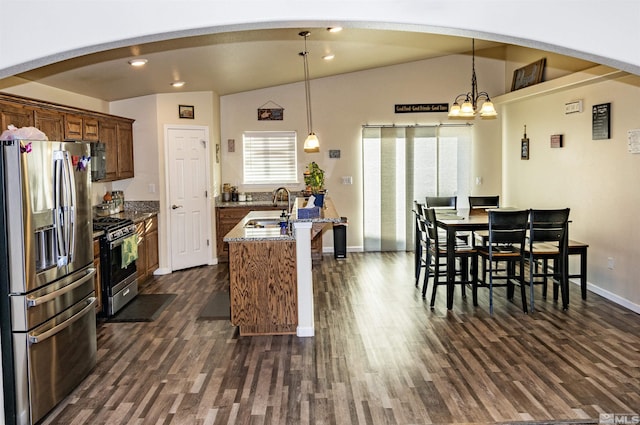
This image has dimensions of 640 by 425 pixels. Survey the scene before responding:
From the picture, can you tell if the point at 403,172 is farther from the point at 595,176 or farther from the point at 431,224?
the point at 595,176

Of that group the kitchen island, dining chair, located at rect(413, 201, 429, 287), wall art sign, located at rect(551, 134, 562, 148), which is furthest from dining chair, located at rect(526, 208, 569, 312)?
the kitchen island

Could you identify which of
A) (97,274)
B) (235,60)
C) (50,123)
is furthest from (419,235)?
(50,123)

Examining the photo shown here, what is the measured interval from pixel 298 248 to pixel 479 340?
1.81 meters

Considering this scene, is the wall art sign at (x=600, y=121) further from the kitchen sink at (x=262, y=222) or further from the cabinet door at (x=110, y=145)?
the cabinet door at (x=110, y=145)

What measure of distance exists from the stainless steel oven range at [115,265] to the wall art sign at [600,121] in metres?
5.52

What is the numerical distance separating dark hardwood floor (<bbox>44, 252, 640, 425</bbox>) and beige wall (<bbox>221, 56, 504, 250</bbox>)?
354 cm

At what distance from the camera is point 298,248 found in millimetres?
4879

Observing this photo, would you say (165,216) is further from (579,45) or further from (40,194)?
(579,45)

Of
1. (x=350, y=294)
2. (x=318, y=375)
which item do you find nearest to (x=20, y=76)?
(x=318, y=375)

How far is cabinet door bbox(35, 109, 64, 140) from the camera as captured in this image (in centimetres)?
490

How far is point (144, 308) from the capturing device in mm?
5953

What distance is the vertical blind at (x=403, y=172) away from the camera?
918cm

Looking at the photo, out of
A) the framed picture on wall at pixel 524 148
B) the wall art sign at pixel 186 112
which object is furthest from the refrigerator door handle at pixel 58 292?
the framed picture on wall at pixel 524 148

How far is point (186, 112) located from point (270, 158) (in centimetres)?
175
